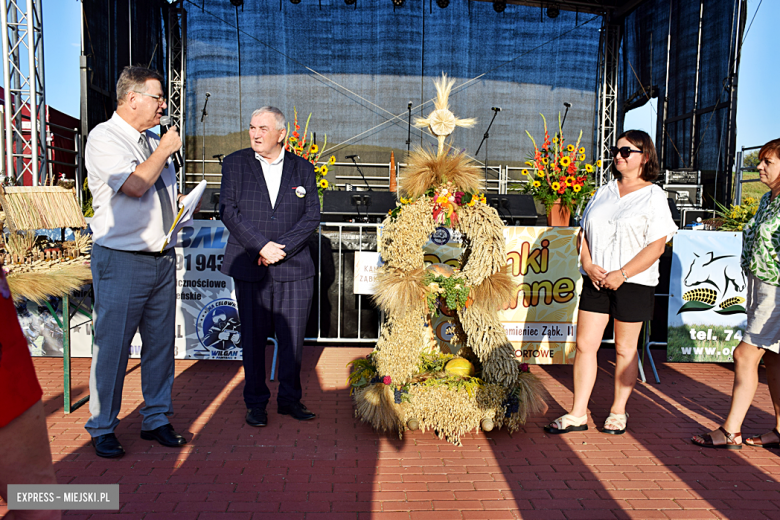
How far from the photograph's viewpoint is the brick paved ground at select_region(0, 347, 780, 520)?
2395mm

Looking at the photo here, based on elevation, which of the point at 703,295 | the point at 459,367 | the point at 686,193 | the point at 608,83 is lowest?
the point at 459,367

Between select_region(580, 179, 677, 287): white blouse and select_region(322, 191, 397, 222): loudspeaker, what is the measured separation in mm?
5678

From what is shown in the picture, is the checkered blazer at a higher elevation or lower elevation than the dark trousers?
higher

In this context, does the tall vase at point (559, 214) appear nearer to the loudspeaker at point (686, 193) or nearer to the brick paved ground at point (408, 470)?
the brick paved ground at point (408, 470)

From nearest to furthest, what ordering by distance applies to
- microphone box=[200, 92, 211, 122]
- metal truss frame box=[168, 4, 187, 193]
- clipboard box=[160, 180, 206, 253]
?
clipboard box=[160, 180, 206, 253] < metal truss frame box=[168, 4, 187, 193] < microphone box=[200, 92, 211, 122]

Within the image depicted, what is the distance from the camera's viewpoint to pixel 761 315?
3.04m

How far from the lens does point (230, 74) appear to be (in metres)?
13.9

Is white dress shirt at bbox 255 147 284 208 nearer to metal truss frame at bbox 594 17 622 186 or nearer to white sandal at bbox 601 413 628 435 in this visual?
white sandal at bbox 601 413 628 435

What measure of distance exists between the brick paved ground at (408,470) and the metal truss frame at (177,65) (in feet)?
36.0

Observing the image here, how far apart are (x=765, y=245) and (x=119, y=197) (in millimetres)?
3726

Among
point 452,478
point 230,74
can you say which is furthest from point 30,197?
point 230,74

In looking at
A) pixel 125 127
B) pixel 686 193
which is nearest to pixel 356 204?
pixel 125 127

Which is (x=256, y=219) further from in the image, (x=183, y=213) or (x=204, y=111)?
(x=204, y=111)

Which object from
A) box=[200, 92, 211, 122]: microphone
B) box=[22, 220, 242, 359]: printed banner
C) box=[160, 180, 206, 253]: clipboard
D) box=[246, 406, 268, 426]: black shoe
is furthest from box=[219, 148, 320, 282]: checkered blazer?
box=[200, 92, 211, 122]: microphone
